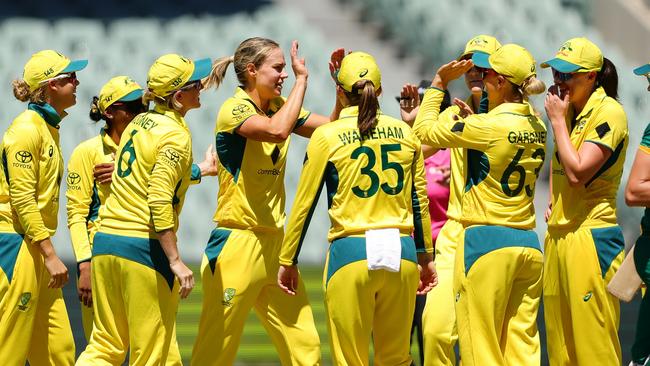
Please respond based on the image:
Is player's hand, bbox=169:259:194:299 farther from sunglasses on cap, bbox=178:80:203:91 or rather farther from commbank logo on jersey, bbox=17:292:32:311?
commbank logo on jersey, bbox=17:292:32:311

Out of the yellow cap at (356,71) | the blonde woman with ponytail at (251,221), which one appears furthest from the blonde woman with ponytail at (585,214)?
the blonde woman with ponytail at (251,221)

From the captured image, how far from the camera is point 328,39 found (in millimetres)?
18078

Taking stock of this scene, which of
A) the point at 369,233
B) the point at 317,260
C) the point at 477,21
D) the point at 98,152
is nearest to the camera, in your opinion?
the point at 369,233

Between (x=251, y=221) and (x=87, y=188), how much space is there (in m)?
1.32

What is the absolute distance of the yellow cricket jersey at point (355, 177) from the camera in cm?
695

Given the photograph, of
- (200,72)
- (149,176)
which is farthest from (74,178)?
(200,72)

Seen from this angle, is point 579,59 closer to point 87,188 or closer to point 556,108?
point 556,108

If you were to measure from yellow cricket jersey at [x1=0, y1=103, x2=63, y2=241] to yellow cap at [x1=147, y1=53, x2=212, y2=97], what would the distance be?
82 cm

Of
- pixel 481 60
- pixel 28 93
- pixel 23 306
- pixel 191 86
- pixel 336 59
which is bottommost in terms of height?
pixel 23 306

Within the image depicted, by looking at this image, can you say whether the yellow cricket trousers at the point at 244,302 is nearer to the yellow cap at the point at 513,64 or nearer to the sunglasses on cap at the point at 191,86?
the sunglasses on cap at the point at 191,86

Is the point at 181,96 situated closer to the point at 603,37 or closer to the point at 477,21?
the point at 477,21

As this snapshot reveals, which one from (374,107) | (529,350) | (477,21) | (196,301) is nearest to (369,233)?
(374,107)

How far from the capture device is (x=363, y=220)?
698 centimetres

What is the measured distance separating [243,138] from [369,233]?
103 cm
